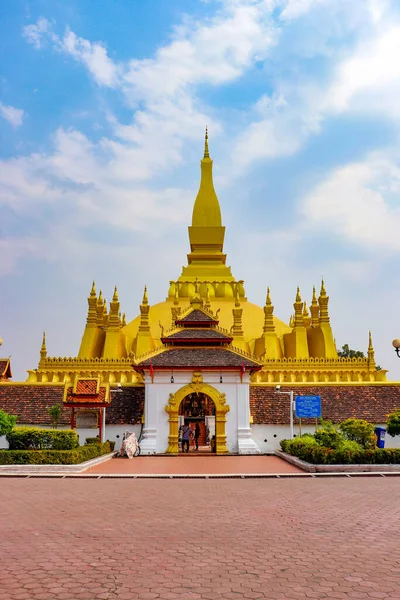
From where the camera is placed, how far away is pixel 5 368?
31.2 meters

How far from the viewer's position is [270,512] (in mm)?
11109

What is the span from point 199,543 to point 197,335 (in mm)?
18685

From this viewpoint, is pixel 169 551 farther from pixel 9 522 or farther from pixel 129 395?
pixel 129 395

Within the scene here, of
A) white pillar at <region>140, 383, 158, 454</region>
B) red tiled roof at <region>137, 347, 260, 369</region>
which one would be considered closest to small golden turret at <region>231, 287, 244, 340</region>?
red tiled roof at <region>137, 347, 260, 369</region>

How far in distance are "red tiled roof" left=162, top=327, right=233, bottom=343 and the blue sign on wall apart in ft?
13.2

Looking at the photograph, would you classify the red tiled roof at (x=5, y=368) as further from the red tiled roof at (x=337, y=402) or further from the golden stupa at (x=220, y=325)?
the red tiled roof at (x=337, y=402)

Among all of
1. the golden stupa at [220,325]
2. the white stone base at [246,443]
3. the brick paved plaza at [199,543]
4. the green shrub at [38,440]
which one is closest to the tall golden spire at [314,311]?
the golden stupa at [220,325]

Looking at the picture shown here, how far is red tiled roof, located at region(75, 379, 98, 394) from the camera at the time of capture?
953 inches

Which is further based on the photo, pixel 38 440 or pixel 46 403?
pixel 46 403

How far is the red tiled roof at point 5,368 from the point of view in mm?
30975

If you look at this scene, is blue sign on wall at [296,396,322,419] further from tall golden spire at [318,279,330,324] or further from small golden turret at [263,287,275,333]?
tall golden spire at [318,279,330,324]

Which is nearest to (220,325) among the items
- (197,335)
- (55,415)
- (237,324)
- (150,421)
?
(237,324)

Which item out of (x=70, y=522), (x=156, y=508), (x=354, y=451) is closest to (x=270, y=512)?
(x=156, y=508)

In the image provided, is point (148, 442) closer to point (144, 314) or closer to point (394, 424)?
point (394, 424)
